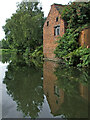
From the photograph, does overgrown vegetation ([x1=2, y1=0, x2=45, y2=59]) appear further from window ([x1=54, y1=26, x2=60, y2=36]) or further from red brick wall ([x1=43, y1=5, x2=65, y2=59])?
window ([x1=54, y1=26, x2=60, y2=36])

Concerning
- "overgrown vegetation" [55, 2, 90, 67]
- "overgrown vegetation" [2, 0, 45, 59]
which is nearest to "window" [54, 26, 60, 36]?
"overgrown vegetation" [55, 2, 90, 67]

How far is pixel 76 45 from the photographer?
13.0 meters

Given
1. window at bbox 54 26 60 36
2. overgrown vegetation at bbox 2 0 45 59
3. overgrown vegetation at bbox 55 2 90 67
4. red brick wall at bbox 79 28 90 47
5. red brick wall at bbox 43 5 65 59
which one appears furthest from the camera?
overgrown vegetation at bbox 2 0 45 59

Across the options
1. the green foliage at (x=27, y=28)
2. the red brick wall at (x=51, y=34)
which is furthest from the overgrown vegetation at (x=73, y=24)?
the green foliage at (x=27, y=28)

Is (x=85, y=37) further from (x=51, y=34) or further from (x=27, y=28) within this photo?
(x=27, y=28)

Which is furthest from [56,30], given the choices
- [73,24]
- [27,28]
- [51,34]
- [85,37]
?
[27,28]

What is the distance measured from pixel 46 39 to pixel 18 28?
1070cm

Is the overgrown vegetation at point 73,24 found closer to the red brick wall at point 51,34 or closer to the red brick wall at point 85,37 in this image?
the red brick wall at point 85,37

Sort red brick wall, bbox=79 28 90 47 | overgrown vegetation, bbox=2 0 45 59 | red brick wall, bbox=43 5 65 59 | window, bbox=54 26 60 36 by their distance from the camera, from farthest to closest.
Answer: overgrown vegetation, bbox=2 0 45 59 < red brick wall, bbox=43 5 65 59 < window, bbox=54 26 60 36 < red brick wall, bbox=79 28 90 47

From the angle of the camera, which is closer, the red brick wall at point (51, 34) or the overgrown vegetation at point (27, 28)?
the red brick wall at point (51, 34)

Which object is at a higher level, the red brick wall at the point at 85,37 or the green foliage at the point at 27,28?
the green foliage at the point at 27,28

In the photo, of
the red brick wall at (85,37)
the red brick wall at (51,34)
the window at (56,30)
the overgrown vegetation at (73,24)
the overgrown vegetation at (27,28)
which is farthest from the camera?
the overgrown vegetation at (27,28)

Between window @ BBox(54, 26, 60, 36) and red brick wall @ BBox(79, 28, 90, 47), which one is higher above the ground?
window @ BBox(54, 26, 60, 36)

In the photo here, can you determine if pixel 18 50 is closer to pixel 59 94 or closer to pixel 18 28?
pixel 18 28
